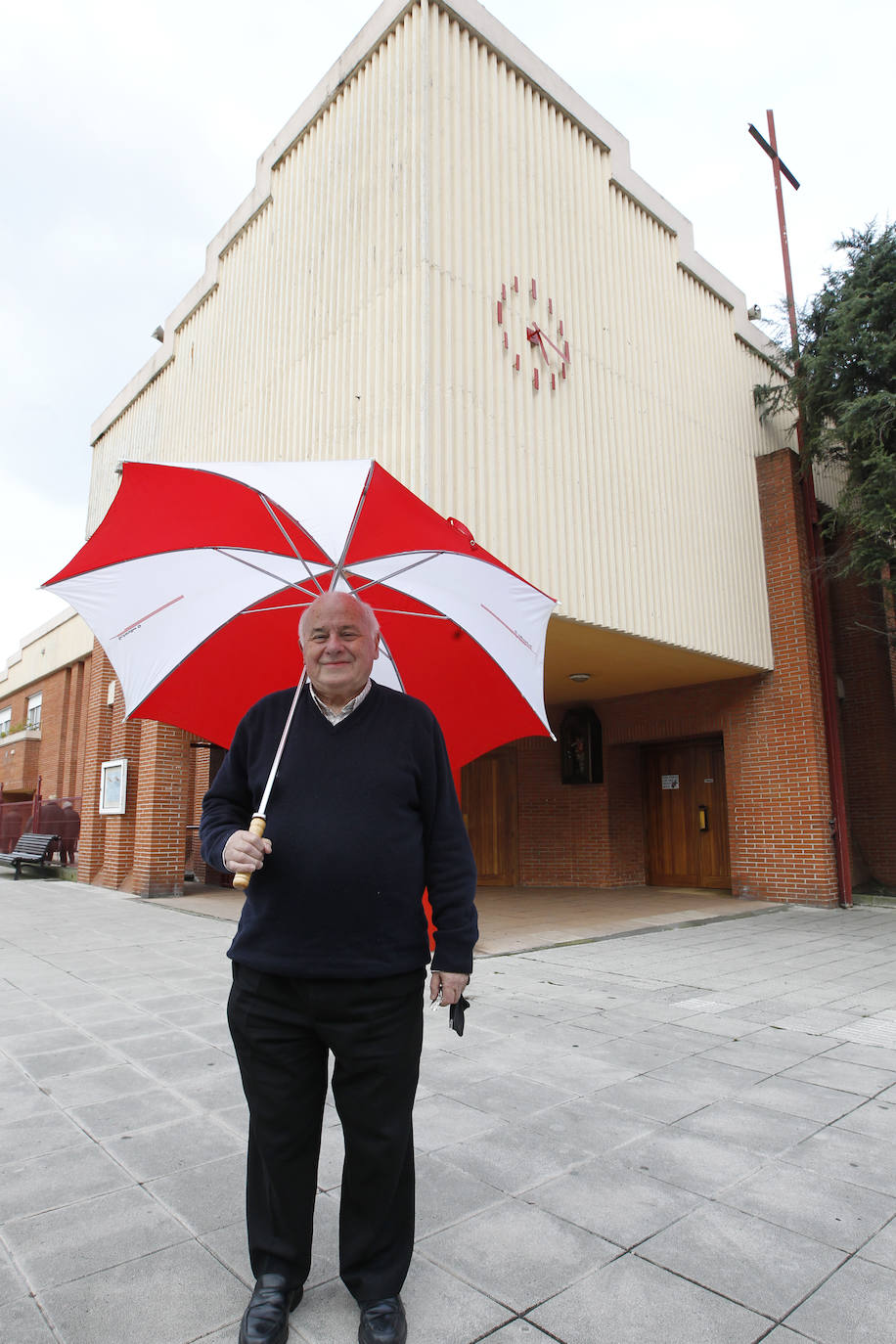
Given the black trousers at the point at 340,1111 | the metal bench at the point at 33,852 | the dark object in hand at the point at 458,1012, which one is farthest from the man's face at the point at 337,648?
the metal bench at the point at 33,852

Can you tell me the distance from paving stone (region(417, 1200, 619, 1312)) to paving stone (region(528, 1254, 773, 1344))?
0.06 metres

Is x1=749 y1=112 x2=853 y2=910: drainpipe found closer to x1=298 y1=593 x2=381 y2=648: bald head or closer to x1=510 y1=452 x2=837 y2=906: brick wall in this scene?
x1=510 y1=452 x2=837 y2=906: brick wall

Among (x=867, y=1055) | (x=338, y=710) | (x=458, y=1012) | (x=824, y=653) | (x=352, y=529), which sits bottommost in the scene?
(x=867, y=1055)

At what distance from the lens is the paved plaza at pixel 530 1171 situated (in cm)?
185

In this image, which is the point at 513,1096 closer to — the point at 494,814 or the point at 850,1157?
the point at 850,1157

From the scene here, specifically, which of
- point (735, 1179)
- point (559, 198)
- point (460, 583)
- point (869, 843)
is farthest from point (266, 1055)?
point (869, 843)

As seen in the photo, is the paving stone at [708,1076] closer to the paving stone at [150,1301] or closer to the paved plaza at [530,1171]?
the paved plaza at [530,1171]

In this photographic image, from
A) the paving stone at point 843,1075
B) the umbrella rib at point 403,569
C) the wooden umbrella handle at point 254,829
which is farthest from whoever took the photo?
the paving stone at point 843,1075

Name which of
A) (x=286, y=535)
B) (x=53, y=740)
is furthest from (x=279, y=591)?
(x=53, y=740)

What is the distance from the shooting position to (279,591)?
258 centimetres

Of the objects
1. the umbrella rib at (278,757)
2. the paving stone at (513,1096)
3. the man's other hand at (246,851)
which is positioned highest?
the umbrella rib at (278,757)

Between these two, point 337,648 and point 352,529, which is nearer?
point 337,648

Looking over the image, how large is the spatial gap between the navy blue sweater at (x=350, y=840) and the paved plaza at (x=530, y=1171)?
2.70 feet

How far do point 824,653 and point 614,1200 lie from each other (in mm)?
9458
